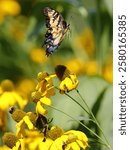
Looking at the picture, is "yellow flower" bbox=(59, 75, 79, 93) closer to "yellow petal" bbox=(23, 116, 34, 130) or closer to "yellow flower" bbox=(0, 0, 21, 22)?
"yellow petal" bbox=(23, 116, 34, 130)

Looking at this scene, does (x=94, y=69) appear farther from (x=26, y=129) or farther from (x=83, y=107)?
(x=26, y=129)

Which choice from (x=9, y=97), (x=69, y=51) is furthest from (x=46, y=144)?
(x=69, y=51)

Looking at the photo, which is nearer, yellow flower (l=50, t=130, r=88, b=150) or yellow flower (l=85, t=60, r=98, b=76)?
yellow flower (l=50, t=130, r=88, b=150)

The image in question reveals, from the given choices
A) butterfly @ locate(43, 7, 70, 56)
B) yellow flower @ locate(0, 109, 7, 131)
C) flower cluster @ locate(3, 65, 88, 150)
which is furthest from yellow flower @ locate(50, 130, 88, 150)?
butterfly @ locate(43, 7, 70, 56)

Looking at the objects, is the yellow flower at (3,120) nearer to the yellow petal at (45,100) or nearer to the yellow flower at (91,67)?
the yellow petal at (45,100)

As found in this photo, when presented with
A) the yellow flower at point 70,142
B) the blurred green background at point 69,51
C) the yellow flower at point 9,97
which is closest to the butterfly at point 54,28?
the blurred green background at point 69,51

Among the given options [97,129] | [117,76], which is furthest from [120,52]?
[97,129]
